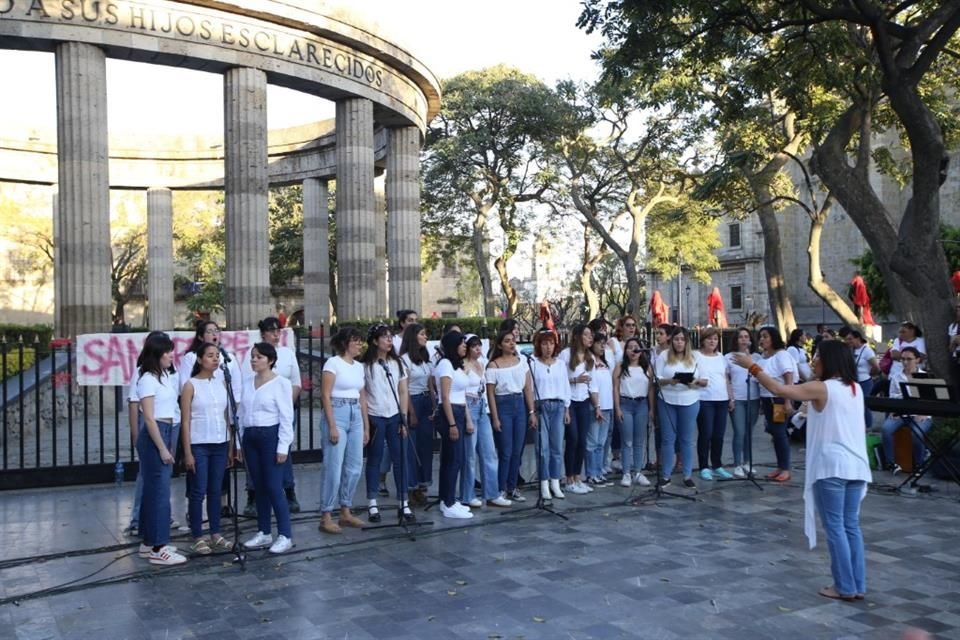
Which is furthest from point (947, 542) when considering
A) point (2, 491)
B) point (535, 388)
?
point (2, 491)

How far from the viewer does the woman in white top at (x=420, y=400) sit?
9188 mm

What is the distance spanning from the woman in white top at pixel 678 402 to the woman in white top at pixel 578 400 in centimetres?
86

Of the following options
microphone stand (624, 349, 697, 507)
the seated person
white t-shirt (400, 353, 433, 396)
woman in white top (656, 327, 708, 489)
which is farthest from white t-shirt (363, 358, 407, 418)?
the seated person

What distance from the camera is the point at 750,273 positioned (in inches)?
2247

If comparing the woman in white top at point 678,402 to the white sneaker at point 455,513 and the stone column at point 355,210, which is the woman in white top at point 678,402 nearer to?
the white sneaker at point 455,513

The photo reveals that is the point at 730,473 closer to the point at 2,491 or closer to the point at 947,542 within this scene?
the point at 947,542

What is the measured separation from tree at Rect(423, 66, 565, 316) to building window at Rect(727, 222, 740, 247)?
27112 millimetres

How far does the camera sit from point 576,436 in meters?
10.1

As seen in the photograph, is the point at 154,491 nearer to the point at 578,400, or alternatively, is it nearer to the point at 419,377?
the point at 419,377

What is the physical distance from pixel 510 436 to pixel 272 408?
3.04m

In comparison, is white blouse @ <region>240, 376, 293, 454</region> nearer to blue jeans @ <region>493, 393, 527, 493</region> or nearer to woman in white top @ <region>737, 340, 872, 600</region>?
blue jeans @ <region>493, 393, 527, 493</region>

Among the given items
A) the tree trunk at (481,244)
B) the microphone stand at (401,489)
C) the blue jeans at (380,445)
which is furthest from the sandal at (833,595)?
the tree trunk at (481,244)

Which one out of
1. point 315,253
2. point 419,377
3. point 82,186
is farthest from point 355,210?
point 419,377

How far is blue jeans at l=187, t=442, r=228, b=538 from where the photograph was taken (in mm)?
7203
